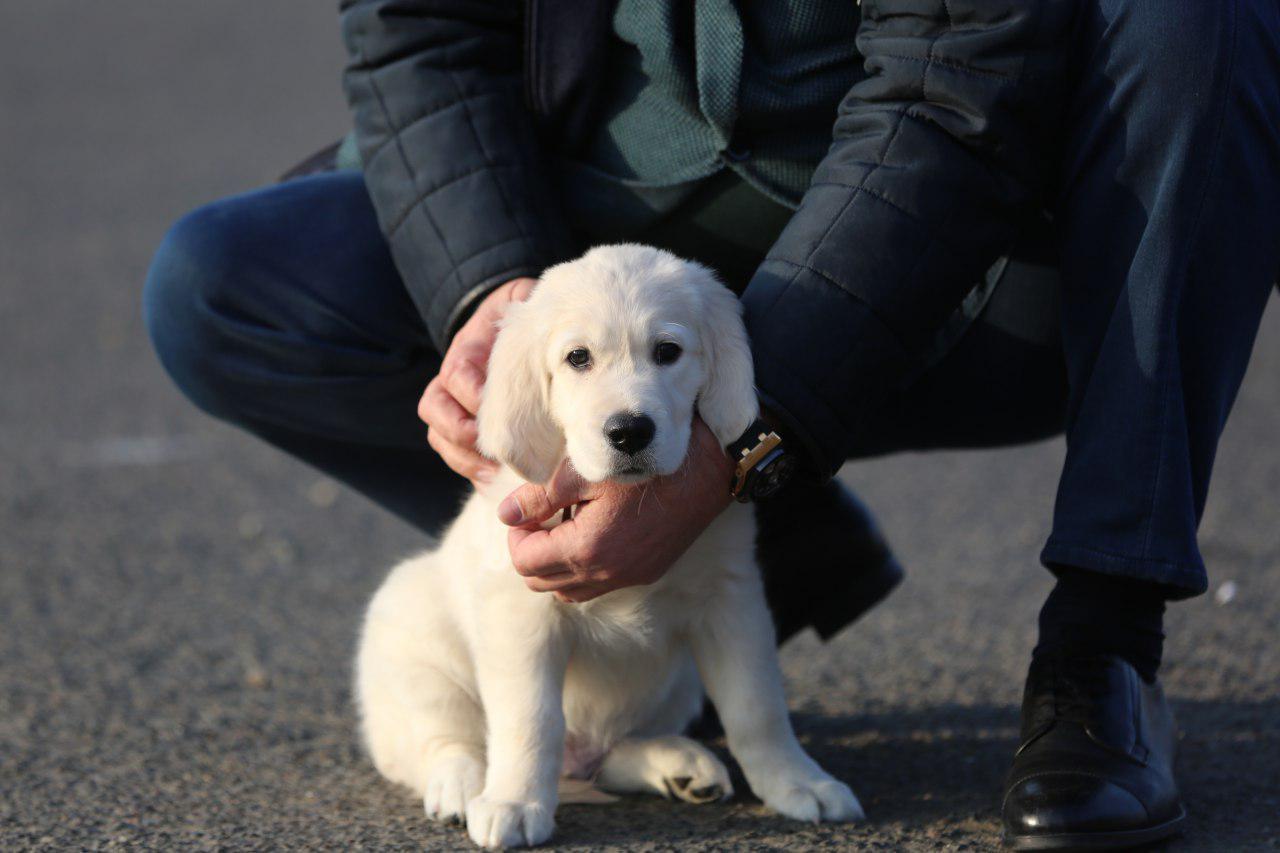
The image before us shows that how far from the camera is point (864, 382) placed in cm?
225

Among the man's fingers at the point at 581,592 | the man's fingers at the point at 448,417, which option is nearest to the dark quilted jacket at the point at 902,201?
the man's fingers at the point at 581,592

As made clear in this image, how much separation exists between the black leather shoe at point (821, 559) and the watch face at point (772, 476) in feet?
2.40

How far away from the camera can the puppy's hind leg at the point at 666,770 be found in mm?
2441

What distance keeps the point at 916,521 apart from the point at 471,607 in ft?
7.86

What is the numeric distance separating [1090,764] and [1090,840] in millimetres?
113

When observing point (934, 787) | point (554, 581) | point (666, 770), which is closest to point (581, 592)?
point (554, 581)

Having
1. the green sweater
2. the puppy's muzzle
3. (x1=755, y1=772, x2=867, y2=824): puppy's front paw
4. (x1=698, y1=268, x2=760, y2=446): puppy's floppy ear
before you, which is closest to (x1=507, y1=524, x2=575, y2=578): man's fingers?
the puppy's muzzle

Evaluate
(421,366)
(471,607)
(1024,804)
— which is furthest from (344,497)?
(1024,804)

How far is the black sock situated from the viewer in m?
2.30

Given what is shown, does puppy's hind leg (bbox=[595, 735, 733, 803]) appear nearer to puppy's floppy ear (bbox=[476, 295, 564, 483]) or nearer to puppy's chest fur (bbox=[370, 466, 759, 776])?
puppy's chest fur (bbox=[370, 466, 759, 776])

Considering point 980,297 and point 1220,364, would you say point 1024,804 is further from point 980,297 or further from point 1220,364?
point 980,297

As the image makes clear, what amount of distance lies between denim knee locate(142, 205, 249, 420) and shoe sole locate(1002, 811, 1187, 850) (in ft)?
5.47

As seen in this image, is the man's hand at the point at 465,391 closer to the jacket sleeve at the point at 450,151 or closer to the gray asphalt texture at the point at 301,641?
the jacket sleeve at the point at 450,151

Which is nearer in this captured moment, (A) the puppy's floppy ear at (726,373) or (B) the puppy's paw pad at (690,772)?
(A) the puppy's floppy ear at (726,373)
